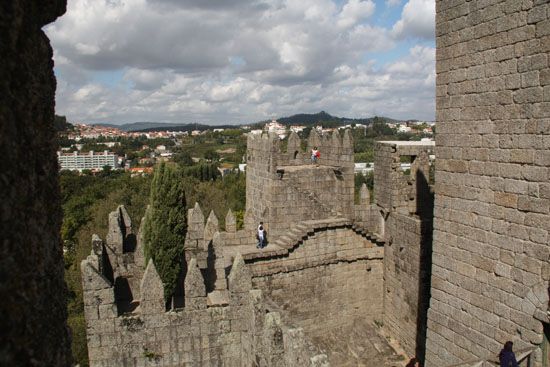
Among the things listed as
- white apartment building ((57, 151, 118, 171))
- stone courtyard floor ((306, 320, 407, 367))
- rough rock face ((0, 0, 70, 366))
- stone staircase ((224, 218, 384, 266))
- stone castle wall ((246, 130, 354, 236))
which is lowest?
stone courtyard floor ((306, 320, 407, 367))

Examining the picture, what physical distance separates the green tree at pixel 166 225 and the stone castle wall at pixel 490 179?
5.43 m

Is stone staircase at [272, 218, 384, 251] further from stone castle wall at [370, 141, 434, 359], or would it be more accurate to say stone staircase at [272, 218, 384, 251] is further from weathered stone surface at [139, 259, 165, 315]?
weathered stone surface at [139, 259, 165, 315]

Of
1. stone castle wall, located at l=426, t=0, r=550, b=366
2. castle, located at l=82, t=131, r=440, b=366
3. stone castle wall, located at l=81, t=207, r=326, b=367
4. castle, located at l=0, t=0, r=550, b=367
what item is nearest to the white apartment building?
castle, located at l=82, t=131, r=440, b=366

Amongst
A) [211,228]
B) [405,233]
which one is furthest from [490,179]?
[211,228]

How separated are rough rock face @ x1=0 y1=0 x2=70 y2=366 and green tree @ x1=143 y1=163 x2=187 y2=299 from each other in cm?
865

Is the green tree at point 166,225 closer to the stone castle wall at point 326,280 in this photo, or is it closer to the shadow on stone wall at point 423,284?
the stone castle wall at point 326,280

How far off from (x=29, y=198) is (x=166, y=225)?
9.18 metres

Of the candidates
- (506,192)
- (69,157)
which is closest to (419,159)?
(506,192)

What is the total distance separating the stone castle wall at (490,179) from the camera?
18.4 ft

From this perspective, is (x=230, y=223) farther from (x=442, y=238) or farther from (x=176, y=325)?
(x=442, y=238)

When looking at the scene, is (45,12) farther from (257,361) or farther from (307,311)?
(307,311)

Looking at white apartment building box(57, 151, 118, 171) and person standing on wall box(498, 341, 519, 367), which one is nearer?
person standing on wall box(498, 341, 519, 367)

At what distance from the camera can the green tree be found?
1028 centimetres

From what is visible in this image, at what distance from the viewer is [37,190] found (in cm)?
161
